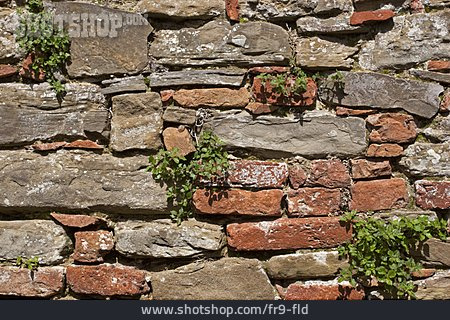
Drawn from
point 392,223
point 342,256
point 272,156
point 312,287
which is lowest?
point 312,287

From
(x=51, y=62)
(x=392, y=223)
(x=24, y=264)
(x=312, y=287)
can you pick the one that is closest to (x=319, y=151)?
(x=392, y=223)

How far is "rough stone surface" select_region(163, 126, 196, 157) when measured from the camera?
2287 millimetres

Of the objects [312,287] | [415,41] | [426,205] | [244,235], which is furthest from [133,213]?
[415,41]

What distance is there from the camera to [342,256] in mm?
2293

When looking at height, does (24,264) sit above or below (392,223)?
below

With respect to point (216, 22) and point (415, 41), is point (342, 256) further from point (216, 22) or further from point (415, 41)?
point (216, 22)

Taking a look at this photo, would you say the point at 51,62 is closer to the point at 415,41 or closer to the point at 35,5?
the point at 35,5

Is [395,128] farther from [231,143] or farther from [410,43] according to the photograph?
[231,143]

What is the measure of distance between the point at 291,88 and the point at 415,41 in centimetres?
59

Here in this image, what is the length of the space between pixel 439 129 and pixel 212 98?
103 cm

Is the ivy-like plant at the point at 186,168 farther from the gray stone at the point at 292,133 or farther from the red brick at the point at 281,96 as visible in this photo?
the red brick at the point at 281,96

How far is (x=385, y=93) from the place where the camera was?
2.29 meters

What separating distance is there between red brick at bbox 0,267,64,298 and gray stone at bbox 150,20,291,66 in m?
1.10

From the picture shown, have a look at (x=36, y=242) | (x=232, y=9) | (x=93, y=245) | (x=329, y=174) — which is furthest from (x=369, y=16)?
(x=36, y=242)
